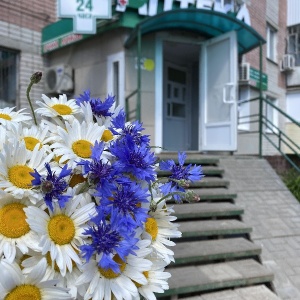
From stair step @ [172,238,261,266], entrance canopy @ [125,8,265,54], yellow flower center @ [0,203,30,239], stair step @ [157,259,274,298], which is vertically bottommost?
stair step @ [157,259,274,298]

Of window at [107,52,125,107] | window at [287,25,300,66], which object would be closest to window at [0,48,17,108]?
window at [107,52,125,107]

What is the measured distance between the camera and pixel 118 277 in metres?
0.83

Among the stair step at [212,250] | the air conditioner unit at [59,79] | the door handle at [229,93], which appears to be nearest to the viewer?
the stair step at [212,250]

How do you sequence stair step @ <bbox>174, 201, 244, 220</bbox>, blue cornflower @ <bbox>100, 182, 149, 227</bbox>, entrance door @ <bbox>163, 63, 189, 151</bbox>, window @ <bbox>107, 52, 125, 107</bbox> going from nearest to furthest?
blue cornflower @ <bbox>100, 182, 149, 227</bbox>, stair step @ <bbox>174, 201, 244, 220</bbox>, window @ <bbox>107, 52, 125, 107</bbox>, entrance door @ <bbox>163, 63, 189, 151</bbox>

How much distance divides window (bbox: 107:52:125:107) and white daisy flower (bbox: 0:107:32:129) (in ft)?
13.8

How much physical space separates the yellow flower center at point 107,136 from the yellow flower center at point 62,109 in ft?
0.45

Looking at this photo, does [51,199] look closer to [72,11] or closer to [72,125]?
[72,125]

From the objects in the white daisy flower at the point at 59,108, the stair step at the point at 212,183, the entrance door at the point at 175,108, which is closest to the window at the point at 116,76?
the entrance door at the point at 175,108

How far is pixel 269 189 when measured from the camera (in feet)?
14.1

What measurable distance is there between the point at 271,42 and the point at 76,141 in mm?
9801

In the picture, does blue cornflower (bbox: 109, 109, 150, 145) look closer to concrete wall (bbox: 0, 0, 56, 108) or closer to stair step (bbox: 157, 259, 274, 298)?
stair step (bbox: 157, 259, 274, 298)

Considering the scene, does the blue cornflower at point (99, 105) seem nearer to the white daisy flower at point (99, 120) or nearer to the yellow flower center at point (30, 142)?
the white daisy flower at point (99, 120)

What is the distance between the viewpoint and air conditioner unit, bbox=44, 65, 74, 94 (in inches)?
230

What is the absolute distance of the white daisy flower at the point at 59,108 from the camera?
→ 103 centimetres
